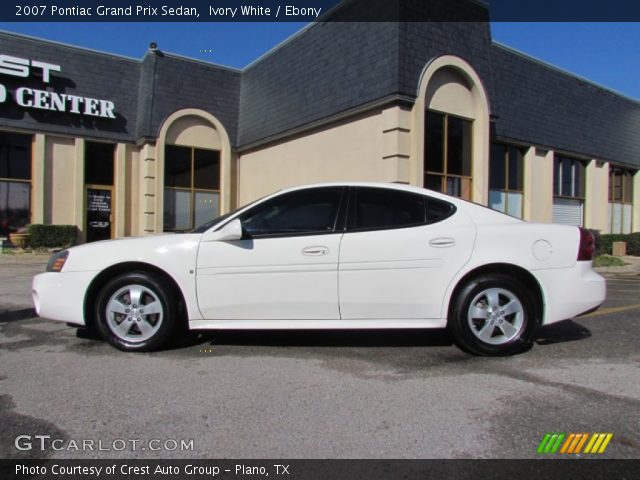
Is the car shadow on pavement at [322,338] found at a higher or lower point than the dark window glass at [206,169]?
lower

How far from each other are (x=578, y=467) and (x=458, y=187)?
1117cm

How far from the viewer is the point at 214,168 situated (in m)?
17.7

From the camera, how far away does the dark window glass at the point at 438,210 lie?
14.8 ft

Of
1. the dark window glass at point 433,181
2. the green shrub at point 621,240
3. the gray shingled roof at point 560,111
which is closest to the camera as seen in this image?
the dark window glass at point 433,181

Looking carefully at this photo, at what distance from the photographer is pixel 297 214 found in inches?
180

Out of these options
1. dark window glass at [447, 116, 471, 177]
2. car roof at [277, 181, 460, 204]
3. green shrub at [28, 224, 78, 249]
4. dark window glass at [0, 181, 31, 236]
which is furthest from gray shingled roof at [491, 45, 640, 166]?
dark window glass at [0, 181, 31, 236]

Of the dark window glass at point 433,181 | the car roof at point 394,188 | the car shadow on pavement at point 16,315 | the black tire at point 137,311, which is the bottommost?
the car shadow on pavement at point 16,315

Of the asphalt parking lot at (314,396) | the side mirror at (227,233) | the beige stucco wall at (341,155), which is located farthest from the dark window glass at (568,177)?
the side mirror at (227,233)

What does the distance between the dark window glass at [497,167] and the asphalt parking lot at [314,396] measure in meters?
10.7

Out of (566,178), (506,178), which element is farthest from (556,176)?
(506,178)

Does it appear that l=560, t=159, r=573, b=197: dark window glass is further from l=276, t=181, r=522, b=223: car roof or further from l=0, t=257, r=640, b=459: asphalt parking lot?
l=276, t=181, r=522, b=223: car roof

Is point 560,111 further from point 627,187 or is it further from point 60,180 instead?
point 60,180

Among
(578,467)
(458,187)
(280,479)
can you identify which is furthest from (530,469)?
(458,187)

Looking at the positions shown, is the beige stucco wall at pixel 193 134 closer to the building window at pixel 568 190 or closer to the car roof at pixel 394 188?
the building window at pixel 568 190
